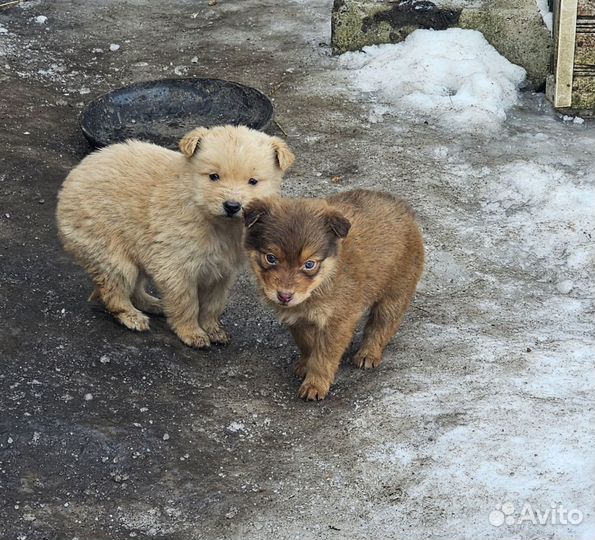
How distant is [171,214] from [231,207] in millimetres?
510

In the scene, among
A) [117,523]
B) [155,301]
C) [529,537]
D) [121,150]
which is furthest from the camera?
[155,301]

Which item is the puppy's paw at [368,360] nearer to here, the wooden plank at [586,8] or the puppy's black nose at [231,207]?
the puppy's black nose at [231,207]

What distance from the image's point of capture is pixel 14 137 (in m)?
8.39

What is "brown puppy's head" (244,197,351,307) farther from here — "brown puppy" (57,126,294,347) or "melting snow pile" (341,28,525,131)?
"melting snow pile" (341,28,525,131)

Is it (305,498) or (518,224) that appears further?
(518,224)

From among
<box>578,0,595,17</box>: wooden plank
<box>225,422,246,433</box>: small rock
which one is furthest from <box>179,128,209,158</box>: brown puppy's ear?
<box>578,0,595,17</box>: wooden plank

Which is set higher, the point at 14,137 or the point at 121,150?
the point at 121,150

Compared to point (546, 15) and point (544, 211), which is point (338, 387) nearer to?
point (544, 211)

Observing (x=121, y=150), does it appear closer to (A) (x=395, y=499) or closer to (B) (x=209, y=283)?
(B) (x=209, y=283)

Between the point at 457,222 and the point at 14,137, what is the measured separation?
13.2 feet

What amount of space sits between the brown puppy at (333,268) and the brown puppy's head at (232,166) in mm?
353

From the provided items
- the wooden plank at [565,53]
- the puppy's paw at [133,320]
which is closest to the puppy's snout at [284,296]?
the puppy's paw at [133,320]

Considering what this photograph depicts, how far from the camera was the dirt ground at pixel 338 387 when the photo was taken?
4.50 meters

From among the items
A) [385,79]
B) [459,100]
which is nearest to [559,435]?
[459,100]
